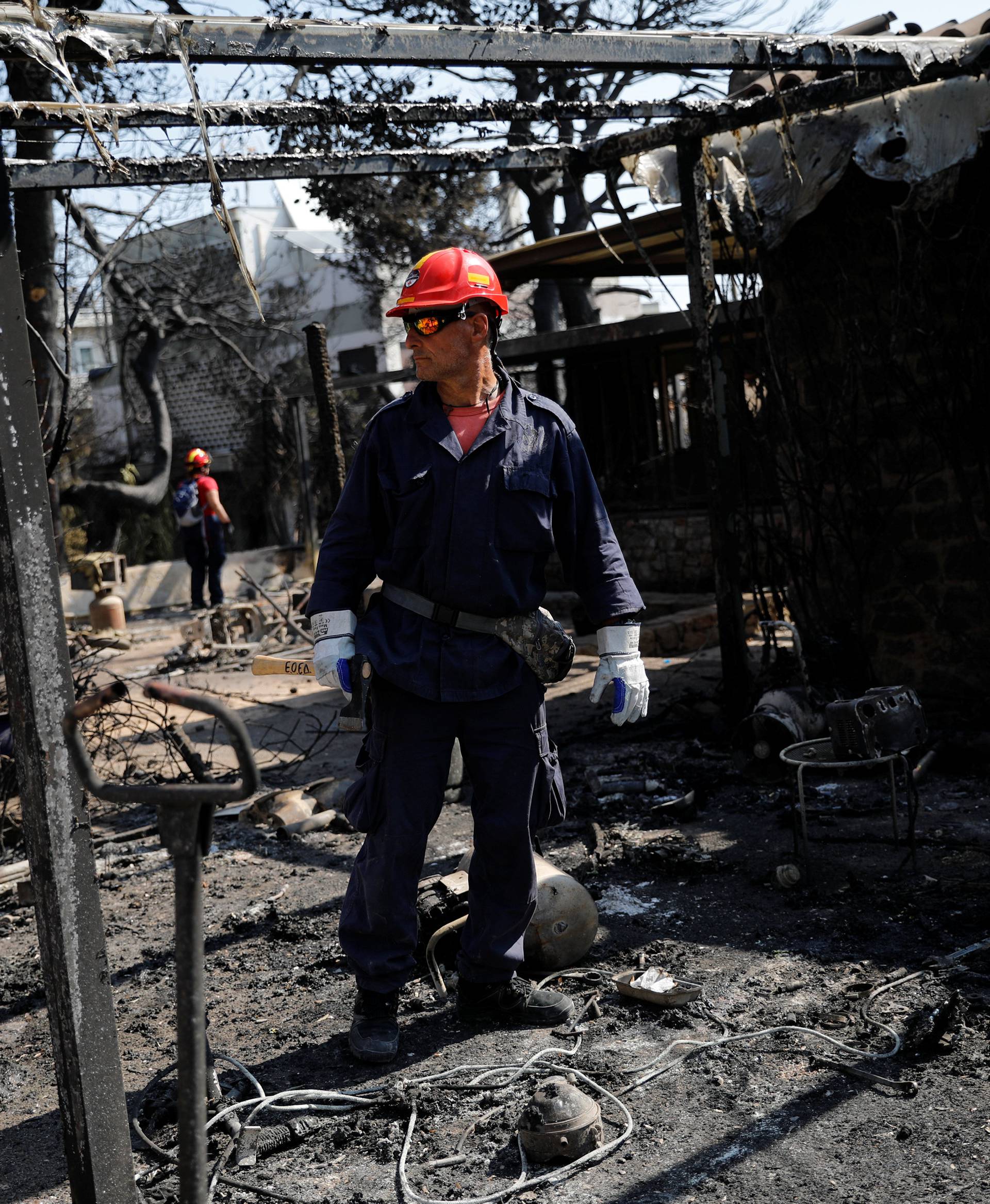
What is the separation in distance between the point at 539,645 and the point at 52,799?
4.79 ft

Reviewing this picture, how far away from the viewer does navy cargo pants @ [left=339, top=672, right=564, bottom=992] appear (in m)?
3.51

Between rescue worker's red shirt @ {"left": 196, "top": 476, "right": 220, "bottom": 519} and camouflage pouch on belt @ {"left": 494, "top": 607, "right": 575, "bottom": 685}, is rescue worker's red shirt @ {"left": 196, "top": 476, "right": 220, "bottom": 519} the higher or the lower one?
the higher one

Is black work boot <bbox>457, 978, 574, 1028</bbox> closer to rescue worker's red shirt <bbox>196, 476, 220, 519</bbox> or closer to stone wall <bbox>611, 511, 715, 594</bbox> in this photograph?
stone wall <bbox>611, 511, 715, 594</bbox>

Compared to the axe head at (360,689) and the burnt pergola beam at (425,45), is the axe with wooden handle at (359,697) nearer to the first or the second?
the axe head at (360,689)

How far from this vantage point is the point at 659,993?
3680 millimetres

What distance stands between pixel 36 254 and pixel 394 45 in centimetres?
900

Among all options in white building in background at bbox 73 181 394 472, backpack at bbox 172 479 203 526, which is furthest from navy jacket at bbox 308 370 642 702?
white building in background at bbox 73 181 394 472

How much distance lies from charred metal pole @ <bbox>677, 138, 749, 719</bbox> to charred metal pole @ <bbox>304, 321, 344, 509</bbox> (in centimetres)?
229

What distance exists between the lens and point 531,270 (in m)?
11.2

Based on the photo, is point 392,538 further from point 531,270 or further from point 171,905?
point 531,270

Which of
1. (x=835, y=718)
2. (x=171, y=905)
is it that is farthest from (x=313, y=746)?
(x=835, y=718)

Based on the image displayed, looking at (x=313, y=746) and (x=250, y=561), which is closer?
(x=313, y=746)

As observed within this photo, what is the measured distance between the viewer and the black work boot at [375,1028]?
351cm

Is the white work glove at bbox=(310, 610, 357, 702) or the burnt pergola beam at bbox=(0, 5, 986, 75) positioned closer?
the burnt pergola beam at bbox=(0, 5, 986, 75)
